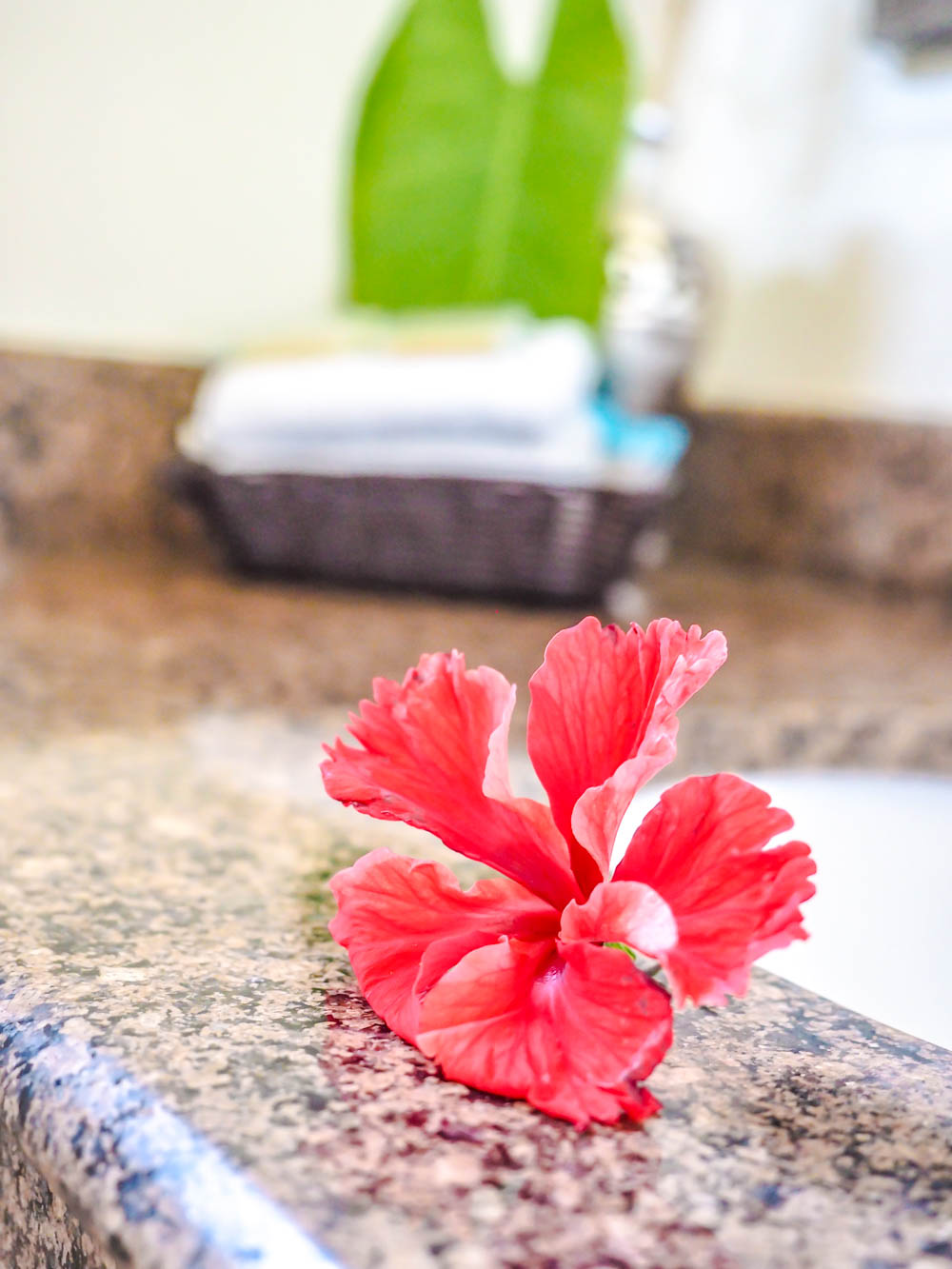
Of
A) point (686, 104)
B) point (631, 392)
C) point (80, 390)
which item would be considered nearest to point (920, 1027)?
point (631, 392)

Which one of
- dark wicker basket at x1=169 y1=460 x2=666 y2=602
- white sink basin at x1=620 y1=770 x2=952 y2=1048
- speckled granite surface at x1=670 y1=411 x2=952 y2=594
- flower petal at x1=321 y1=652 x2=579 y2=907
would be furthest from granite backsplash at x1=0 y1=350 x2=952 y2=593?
flower petal at x1=321 y1=652 x2=579 y2=907

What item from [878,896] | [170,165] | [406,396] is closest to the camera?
[878,896]

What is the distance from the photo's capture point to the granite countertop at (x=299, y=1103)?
186 mm

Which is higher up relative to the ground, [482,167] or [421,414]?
[482,167]

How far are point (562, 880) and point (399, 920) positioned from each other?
0.12 ft

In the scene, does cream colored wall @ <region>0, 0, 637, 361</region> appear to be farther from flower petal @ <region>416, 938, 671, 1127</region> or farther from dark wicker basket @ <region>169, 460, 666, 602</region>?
flower petal @ <region>416, 938, 671, 1127</region>

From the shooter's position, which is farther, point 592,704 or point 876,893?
point 876,893

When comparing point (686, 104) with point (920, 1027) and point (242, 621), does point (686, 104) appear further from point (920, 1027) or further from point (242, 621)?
point (920, 1027)

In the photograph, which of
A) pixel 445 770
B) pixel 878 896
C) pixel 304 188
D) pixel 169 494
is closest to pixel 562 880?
pixel 445 770

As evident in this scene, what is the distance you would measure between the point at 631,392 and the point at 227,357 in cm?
36

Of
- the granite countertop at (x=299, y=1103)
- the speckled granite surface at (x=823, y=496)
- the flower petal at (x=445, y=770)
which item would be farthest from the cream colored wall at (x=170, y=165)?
the flower petal at (x=445, y=770)

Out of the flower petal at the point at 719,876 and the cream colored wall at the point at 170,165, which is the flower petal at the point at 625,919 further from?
the cream colored wall at the point at 170,165

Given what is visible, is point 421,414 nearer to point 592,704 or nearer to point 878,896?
point 878,896

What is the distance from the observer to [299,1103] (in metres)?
0.22
